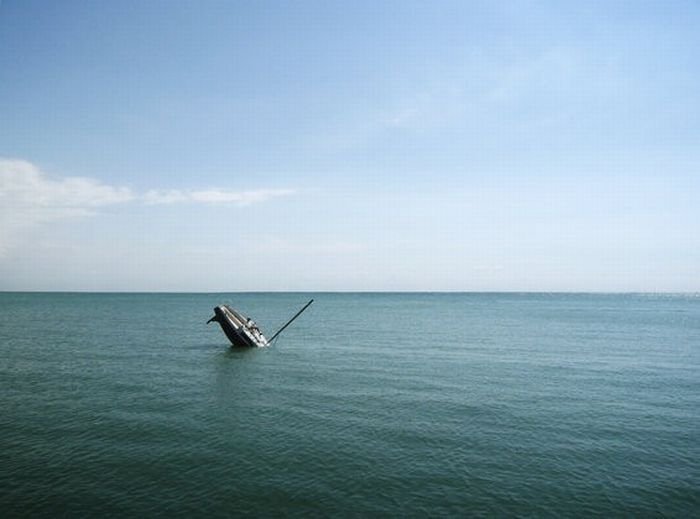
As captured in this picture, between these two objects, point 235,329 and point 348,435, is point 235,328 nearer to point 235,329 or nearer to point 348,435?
point 235,329

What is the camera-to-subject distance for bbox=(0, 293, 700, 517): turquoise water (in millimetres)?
18609

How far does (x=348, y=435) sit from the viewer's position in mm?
25906

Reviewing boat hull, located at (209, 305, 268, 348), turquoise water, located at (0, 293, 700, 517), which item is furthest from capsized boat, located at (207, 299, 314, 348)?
turquoise water, located at (0, 293, 700, 517)

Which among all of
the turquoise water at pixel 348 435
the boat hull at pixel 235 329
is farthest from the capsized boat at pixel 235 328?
the turquoise water at pixel 348 435

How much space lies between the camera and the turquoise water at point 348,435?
61.1ft

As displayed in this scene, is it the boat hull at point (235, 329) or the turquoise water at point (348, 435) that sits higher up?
the boat hull at point (235, 329)

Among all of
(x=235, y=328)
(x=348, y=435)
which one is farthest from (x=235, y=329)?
(x=348, y=435)

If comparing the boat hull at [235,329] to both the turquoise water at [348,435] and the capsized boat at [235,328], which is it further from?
the turquoise water at [348,435]

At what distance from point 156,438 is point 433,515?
16410 mm

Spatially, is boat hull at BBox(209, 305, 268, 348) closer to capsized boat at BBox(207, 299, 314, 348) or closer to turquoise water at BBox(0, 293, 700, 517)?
capsized boat at BBox(207, 299, 314, 348)

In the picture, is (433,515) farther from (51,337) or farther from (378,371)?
(51,337)

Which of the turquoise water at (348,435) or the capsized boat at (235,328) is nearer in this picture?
the turquoise water at (348,435)

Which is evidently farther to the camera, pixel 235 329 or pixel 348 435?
pixel 235 329

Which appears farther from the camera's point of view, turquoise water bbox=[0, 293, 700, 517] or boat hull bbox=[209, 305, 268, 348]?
boat hull bbox=[209, 305, 268, 348]
